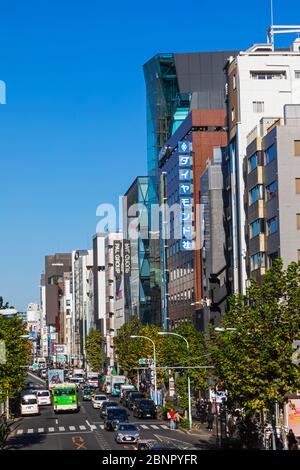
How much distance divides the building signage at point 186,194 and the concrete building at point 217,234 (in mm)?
11799

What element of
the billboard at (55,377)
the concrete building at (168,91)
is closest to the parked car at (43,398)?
the billboard at (55,377)

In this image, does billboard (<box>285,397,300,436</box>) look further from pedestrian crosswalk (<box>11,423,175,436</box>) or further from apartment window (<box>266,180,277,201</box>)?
apartment window (<box>266,180,277,201</box>)

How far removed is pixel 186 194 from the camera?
132625 millimetres

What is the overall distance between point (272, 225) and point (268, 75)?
23260 millimetres

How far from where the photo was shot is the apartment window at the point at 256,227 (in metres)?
90.0

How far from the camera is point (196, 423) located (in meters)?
89.9

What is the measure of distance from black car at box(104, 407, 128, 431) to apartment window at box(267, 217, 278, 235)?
21.1 meters

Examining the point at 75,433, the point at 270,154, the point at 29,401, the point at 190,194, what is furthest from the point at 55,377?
the point at 270,154

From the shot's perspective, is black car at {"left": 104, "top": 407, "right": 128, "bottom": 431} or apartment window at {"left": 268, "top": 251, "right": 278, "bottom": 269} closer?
black car at {"left": 104, "top": 407, "right": 128, "bottom": 431}

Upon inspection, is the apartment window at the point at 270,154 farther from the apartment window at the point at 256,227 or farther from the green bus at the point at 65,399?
the green bus at the point at 65,399

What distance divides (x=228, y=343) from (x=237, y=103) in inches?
2082

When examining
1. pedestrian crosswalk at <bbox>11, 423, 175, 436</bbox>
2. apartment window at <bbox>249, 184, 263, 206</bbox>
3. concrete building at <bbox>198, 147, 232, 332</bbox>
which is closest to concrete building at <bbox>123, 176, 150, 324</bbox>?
concrete building at <bbox>198, 147, 232, 332</bbox>

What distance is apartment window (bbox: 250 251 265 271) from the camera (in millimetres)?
89312
